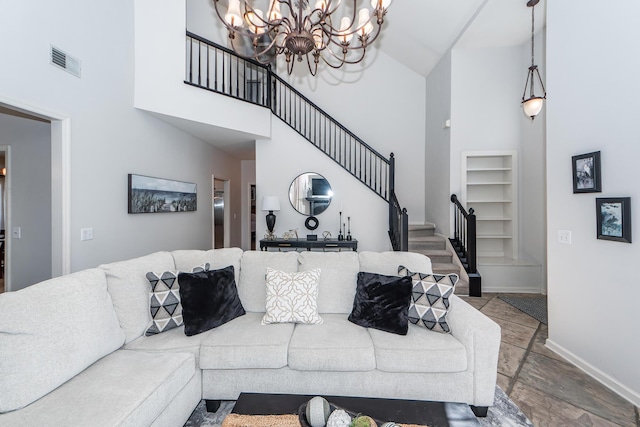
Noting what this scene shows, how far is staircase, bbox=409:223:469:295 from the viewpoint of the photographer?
4.25 metres

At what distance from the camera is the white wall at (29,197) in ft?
10.6

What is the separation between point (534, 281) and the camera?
4293 millimetres

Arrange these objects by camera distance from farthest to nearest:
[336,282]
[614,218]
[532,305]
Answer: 1. [532,305]
2. [336,282]
3. [614,218]

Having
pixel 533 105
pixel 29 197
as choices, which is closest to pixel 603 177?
pixel 533 105

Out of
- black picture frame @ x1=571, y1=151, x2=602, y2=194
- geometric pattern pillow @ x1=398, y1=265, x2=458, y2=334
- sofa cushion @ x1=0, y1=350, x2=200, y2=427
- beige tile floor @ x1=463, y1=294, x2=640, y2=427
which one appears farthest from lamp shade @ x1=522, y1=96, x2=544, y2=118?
sofa cushion @ x1=0, y1=350, x2=200, y2=427

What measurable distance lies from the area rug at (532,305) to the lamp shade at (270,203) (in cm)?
369

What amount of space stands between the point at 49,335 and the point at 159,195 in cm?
284

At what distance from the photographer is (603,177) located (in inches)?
84.5

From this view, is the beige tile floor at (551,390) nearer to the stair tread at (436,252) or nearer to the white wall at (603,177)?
the white wall at (603,177)

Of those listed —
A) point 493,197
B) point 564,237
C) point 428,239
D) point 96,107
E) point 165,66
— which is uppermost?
point 165,66

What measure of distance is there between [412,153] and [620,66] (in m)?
4.07

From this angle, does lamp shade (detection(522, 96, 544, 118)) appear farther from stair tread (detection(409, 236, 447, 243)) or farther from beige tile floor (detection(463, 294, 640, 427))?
beige tile floor (detection(463, 294, 640, 427))

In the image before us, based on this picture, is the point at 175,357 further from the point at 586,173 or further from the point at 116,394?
the point at 586,173

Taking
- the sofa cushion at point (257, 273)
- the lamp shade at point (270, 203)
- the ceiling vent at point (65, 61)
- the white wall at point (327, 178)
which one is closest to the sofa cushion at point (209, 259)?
the sofa cushion at point (257, 273)
